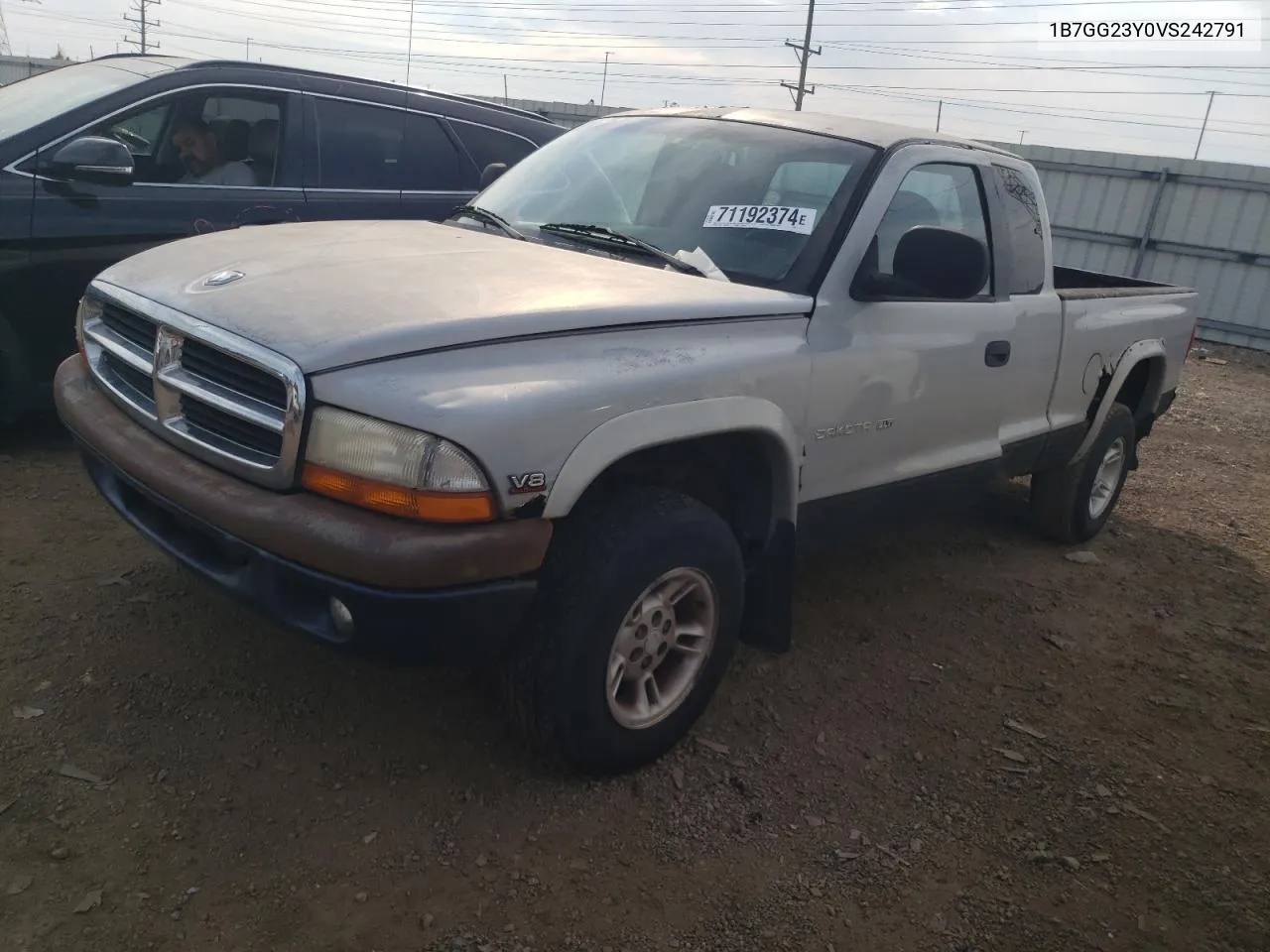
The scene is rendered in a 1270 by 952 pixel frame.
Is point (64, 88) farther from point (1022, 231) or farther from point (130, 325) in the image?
point (1022, 231)

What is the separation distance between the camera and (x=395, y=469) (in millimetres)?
2203

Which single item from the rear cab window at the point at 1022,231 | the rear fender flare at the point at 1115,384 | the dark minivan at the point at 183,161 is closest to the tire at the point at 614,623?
the rear cab window at the point at 1022,231

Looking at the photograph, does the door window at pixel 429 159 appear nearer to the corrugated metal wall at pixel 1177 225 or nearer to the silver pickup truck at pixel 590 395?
the silver pickup truck at pixel 590 395

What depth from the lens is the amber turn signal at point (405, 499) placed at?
2.21m

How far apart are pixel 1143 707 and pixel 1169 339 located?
2387mm

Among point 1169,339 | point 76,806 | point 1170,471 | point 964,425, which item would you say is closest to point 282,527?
point 76,806

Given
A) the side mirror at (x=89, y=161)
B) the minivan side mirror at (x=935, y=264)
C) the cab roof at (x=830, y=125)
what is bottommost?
the side mirror at (x=89, y=161)

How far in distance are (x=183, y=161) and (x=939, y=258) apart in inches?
147

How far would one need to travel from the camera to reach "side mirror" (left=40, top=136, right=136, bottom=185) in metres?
4.30

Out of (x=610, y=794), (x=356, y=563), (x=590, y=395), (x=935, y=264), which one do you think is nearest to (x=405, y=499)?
(x=356, y=563)

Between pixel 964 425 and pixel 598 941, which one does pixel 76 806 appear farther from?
pixel 964 425

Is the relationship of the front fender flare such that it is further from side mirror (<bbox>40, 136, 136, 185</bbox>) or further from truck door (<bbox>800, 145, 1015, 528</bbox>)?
side mirror (<bbox>40, 136, 136, 185</bbox>)

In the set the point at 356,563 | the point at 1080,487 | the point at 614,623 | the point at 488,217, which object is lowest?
the point at 1080,487

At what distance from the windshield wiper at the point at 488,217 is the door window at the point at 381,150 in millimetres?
1880
